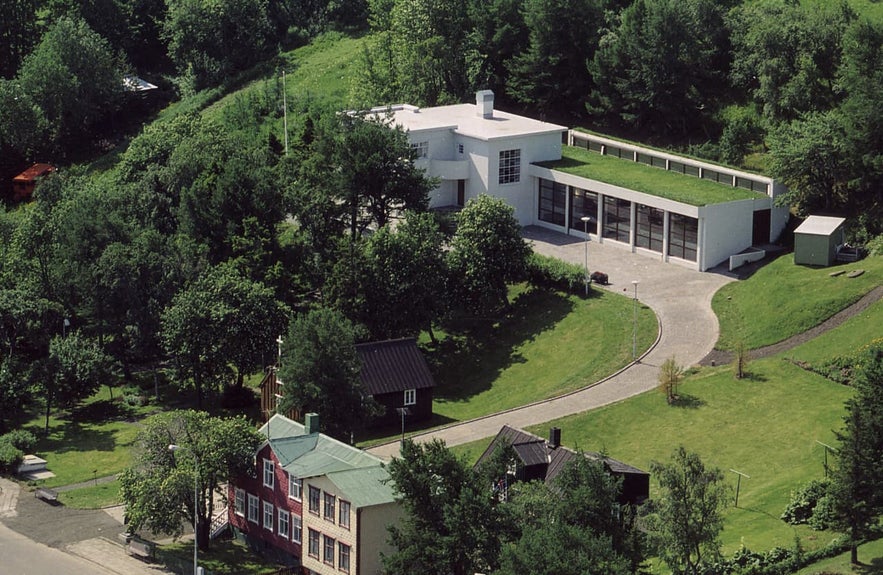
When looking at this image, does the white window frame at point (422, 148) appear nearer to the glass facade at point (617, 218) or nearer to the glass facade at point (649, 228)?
the glass facade at point (617, 218)

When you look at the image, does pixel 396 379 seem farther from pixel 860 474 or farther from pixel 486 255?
pixel 860 474

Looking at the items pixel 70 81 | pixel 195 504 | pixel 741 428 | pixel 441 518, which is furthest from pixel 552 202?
pixel 70 81

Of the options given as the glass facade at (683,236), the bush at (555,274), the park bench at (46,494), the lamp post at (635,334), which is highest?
the glass facade at (683,236)

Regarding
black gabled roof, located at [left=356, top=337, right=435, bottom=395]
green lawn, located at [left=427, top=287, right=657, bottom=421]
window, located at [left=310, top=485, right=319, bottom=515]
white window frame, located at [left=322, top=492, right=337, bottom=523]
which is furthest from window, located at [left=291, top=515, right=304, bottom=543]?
green lawn, located at [left=427, top=287, right=657, bottom=421]

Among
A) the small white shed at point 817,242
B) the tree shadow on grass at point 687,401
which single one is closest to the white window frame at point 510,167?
the small white shed at point 817,242

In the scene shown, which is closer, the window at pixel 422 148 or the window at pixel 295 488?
the window at pixel 295 488

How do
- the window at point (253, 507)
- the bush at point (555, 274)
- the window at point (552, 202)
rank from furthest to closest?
1. the window at point (552, 202)
2. the bush at point (555, 274)
3. the window at point (253, 507)

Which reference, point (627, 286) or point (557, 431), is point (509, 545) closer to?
point (557, 431)
